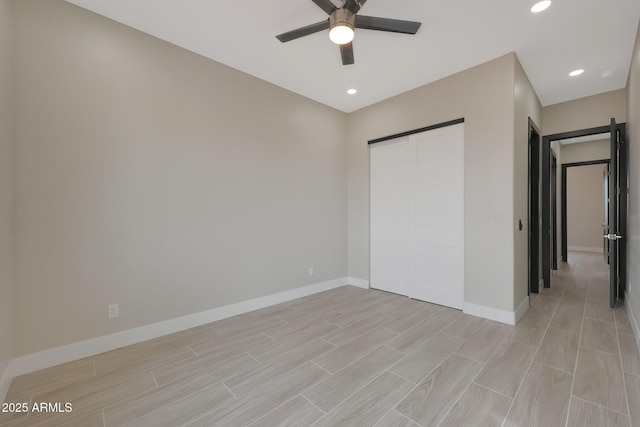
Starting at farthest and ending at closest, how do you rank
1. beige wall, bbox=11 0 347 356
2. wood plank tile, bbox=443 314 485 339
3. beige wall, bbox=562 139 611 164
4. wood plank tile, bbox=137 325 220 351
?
1. beige wall, bbox=562 139 611 164
2. wood plank tile, bbox=443 314 485 339
3. wood plank tile, bbox=137 325 220 351
4. beige wall, bbox=11 0 347 356

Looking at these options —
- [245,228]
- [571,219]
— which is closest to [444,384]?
[245,228]

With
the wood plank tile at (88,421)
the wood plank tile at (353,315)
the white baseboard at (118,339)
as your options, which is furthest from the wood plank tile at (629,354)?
the wood plank tile at (88,421)

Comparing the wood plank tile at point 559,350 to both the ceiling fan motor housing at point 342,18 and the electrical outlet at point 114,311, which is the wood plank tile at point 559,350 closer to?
the ceiling fan motor housing at point 342,18

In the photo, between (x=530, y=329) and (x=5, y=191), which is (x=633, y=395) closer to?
(x=530, y=329)

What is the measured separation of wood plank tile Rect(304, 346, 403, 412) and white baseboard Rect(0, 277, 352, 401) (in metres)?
1.65

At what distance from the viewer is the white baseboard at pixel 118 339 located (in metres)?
2.06

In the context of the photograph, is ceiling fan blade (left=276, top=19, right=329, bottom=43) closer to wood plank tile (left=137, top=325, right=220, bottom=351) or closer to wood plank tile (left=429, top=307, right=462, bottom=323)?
wood plank tile (left=137, top=325, right=220, bottom=351)

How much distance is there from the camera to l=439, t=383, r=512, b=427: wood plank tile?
5.23 feet

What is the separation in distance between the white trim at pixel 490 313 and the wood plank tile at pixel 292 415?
2.39m

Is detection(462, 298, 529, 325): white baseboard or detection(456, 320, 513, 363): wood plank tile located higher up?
detection(462, 298, 529, 325): white baseboard

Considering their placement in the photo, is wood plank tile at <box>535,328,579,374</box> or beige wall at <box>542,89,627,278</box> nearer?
wood plank tile at <box>535,328,579,374</box>

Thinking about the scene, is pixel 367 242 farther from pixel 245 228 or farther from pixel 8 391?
pixel 8 391

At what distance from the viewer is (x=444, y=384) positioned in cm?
195

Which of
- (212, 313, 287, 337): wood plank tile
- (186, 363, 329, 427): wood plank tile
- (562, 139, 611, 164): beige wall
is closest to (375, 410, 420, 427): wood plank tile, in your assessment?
(186, 363, 329, 427): wood plank tile
